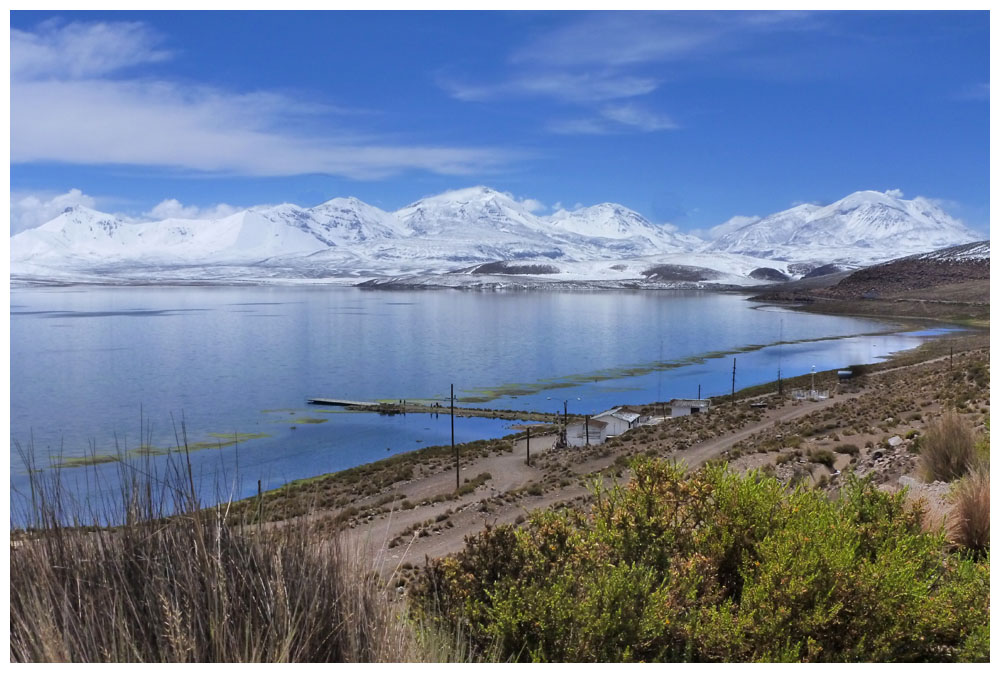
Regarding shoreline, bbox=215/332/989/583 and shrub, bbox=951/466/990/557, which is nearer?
shrub, bbox=951/466/990/557

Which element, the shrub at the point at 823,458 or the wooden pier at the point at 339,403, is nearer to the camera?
the shrub at the point at 823,458

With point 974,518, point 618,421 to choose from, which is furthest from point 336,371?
point 974,518

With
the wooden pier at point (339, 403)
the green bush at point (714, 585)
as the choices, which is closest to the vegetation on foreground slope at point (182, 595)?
the green bush at point (714, 585)

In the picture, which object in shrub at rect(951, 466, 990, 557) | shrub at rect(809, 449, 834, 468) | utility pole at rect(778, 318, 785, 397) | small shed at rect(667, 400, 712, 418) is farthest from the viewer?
utility pole at rect(778, 318, 785, 397)

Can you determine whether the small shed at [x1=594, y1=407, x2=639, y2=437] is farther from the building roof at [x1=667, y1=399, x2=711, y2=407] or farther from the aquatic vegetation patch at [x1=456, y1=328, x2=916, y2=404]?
the aquatic vegetation patch at [x1=456, y1=328, x2=916, y2=404]

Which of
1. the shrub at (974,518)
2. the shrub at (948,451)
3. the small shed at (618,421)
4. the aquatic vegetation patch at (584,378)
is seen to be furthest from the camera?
the aquatic vegetation patch at (584,378)

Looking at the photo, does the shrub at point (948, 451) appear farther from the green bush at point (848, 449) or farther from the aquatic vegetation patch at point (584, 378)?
the aquatic vegetation patch at point (584, 378)

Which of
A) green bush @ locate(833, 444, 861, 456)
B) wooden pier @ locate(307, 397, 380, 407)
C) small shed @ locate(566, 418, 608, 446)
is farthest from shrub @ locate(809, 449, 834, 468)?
wooden pier @ locate(307, 397, 380, 407)
